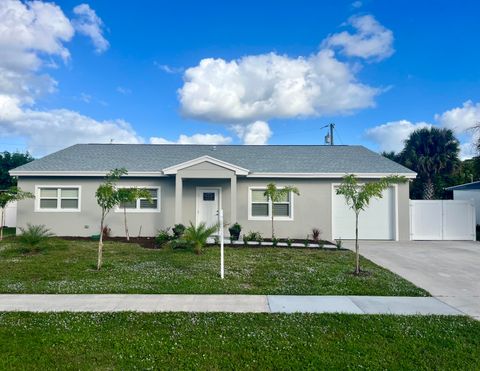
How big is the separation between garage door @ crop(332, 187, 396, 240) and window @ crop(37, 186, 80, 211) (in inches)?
475

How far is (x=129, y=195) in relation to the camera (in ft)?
31.2

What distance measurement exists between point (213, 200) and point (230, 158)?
9.02ft

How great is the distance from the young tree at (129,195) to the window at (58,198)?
2272 millimetres

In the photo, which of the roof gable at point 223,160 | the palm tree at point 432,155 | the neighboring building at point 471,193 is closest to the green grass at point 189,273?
the roof gable at point 223,160

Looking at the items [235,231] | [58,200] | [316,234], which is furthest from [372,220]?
[58,200]

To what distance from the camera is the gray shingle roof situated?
50.9 ft

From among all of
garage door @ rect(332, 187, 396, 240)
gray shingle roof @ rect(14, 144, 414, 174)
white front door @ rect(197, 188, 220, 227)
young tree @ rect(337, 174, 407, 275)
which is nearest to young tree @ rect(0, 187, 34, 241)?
gray shingle roof @ rect(14, 144, 414, 174)

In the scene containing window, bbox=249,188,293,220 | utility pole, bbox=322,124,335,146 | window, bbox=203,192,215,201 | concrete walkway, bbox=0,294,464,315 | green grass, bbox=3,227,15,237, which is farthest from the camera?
utility pole, bbox=322,124,335,146

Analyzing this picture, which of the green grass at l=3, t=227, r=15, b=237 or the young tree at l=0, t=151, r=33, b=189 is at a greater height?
the young tree at l=0, t=151, r=33, b=189

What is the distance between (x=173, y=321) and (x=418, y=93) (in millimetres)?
17762

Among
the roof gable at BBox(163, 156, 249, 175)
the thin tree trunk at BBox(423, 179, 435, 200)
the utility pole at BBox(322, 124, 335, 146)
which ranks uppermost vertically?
the utility pole at BBox(322, 124, 335, 146)

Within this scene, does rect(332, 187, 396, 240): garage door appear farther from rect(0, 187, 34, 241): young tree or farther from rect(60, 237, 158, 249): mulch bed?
rect(0, 187, 34, 241): young tree

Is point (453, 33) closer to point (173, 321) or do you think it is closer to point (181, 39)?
point (181, 39)

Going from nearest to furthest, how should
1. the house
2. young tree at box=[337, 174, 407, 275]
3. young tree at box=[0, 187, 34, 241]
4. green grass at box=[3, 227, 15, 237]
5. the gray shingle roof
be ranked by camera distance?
young tree at box=[337, 174, 407, 275]
young tree at box=[0, 187, 34, 241]
the house
the gray shingle roof
green grass at box=[3, 227, 15, 237]
